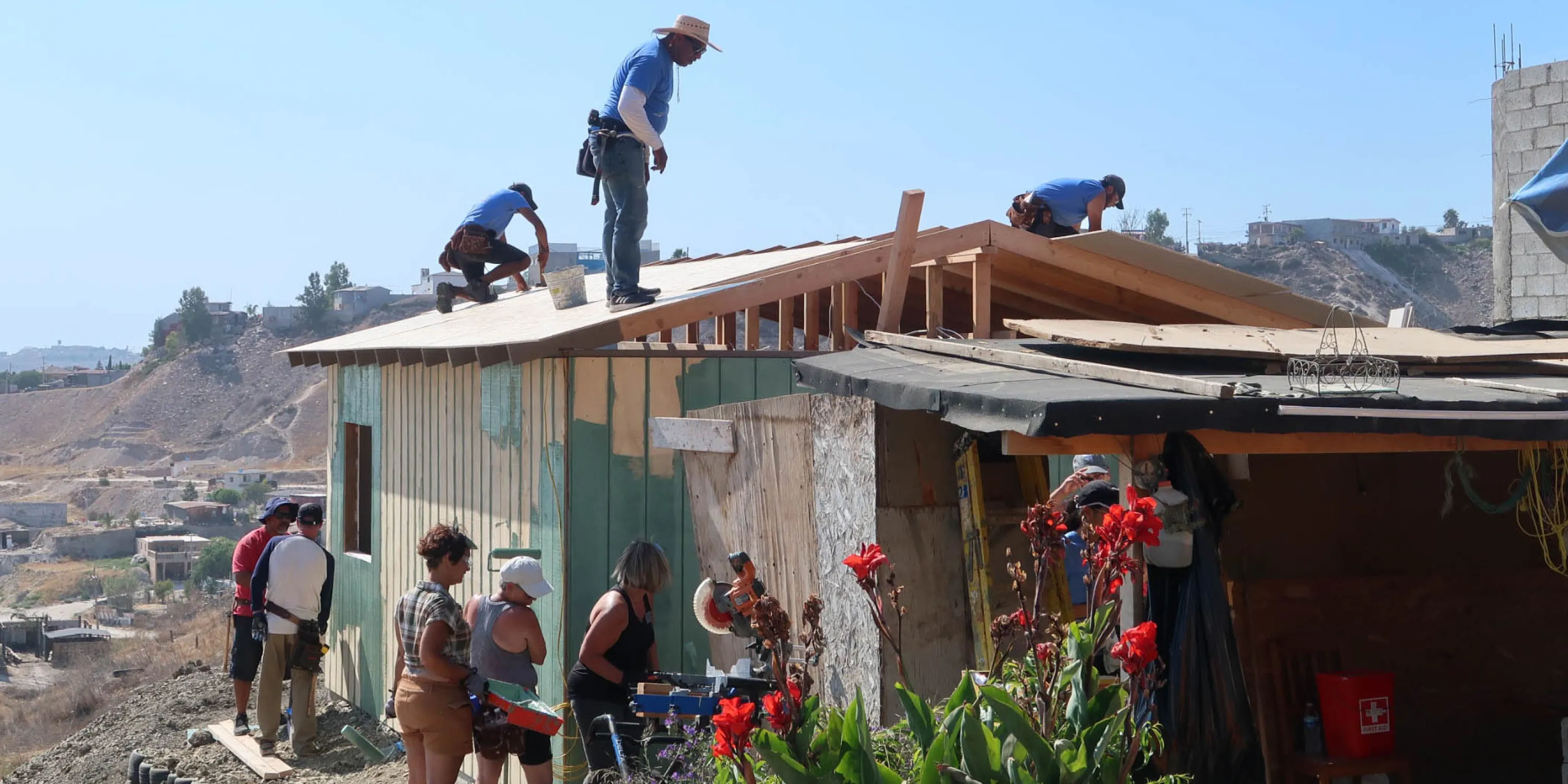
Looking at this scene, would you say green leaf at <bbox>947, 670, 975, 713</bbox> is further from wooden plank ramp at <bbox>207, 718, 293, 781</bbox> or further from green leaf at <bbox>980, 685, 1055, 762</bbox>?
wooden plank ramp at <bbox>207, 718, 293, 781</bbox>

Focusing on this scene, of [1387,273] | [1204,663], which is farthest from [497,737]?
[1387,273]

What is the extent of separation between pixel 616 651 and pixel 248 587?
515cm

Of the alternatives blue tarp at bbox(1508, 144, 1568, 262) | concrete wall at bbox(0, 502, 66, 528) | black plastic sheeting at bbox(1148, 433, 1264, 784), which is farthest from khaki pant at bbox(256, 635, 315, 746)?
concrete wall at bbox(0, 502, 66, 528)

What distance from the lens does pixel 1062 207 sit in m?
11.0

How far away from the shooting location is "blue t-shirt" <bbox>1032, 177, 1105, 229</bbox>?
36.2 ft

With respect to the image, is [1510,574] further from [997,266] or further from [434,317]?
[434,317]

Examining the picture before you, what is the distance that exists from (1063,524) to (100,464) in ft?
341

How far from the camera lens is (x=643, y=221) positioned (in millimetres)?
9055

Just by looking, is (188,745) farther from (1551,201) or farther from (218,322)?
(218,322)

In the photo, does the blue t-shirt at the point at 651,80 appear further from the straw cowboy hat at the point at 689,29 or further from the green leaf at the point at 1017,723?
the green leaf at the point at 1017,723

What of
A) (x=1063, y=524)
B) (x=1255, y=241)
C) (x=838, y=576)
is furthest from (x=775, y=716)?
(x=1255, y=241)

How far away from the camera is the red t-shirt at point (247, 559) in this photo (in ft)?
36.0

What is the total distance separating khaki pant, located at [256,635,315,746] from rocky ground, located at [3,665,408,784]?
0.19 metres

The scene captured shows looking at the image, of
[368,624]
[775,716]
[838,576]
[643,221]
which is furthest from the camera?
[368,624]
